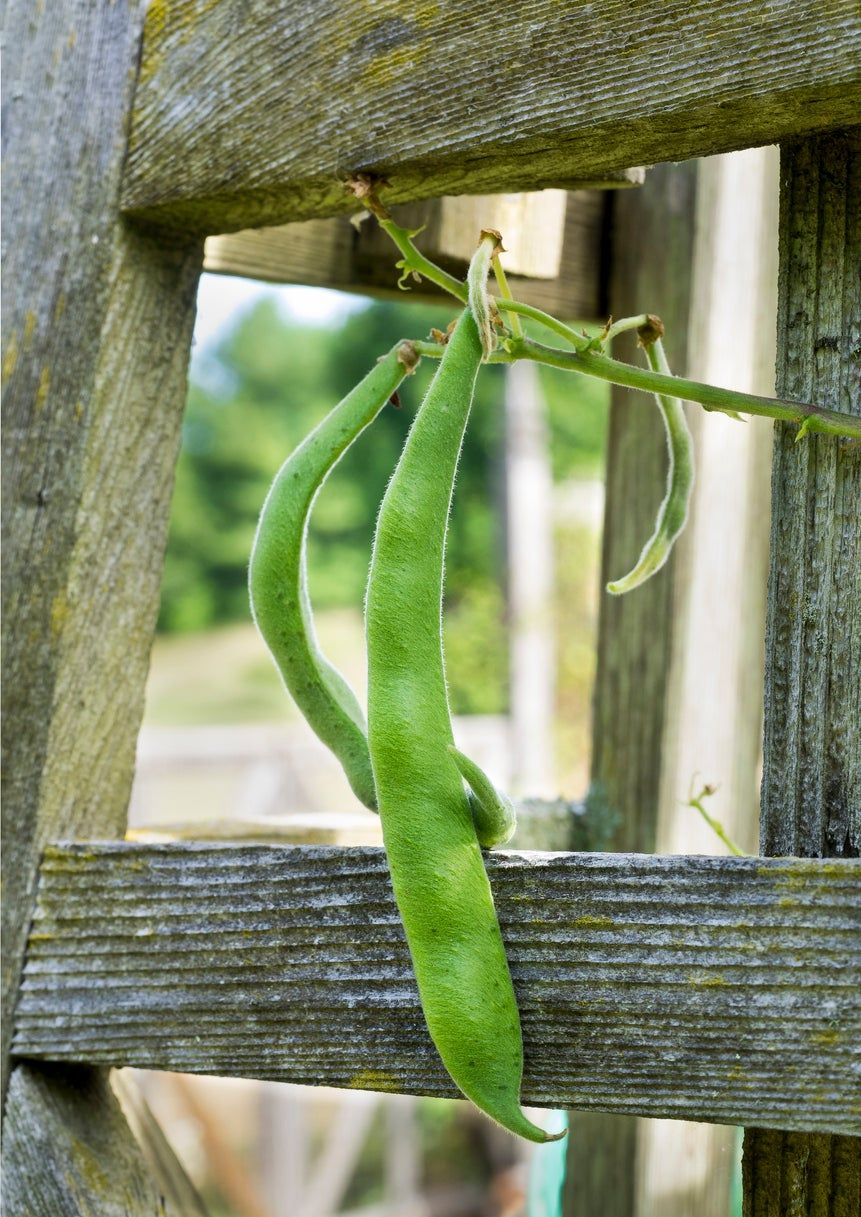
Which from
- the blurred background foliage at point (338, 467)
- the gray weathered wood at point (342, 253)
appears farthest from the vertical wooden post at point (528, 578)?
the gray weathered wood at point (342, 253)

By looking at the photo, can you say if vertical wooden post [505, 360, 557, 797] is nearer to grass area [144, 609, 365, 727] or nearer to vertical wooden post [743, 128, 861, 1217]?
grass area [144, 609, 365, 727]

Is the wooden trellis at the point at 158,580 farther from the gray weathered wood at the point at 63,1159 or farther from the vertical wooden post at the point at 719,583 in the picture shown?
the vertical wooden post at the point at 719,583

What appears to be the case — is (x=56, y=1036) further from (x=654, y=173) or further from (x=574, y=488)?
(x=574, y=488)

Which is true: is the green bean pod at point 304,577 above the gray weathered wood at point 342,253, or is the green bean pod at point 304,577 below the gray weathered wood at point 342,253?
below

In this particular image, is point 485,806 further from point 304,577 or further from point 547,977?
point 304,577

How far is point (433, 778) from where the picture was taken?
2.45 ft

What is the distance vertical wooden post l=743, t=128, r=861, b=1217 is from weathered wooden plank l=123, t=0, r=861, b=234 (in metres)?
0.07

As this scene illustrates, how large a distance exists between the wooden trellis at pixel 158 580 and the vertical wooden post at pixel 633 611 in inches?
Result: 27.8

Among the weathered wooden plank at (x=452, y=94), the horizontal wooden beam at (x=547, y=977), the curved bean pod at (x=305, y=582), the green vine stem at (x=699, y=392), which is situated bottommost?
the horizontal wooden beam at (x=547, y=977)

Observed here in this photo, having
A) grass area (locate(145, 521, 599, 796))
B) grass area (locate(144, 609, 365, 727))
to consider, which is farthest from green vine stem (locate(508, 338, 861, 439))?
grass area (locate(144, 609, 365, 727))

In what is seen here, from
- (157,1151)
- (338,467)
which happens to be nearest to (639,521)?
(157,1151)

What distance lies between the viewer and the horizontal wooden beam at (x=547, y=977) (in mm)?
713

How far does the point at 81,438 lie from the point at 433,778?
0.51 m

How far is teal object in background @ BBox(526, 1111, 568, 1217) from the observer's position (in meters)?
1.70
